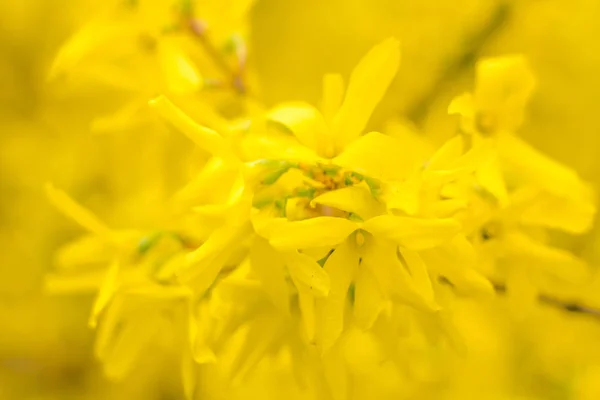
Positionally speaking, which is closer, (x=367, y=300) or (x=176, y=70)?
(x=367, y=300)

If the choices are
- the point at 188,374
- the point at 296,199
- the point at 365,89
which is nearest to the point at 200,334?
the point at 188,374

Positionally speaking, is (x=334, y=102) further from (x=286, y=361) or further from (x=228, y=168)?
(x=286, y=361)

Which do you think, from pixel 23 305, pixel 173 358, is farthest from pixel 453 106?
pixel 23 305

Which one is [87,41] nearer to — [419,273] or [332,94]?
[332,94]

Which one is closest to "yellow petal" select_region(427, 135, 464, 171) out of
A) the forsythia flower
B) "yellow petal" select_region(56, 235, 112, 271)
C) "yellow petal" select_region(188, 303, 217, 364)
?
the forsythia flower

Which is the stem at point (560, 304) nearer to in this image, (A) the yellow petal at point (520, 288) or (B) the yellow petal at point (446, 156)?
(A) the yellow petal at point (520, 288)
